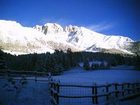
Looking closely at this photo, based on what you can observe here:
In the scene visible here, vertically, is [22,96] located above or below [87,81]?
above

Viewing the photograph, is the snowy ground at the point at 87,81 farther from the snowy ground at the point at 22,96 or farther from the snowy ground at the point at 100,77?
the snowy ground at the point at 22,96

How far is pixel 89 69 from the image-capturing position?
9800 cm

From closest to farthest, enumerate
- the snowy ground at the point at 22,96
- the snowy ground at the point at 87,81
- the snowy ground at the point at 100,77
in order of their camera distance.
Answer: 1. the snowy ground at the point at 22,96
2. the snowy ground at the point at 87,81
3. the snowy ground at the point at 100,77

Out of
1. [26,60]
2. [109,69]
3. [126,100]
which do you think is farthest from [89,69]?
[126,100]

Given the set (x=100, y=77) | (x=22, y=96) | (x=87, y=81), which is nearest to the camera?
(x=22, y=96)

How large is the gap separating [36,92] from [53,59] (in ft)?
165

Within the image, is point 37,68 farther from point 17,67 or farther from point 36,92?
point 36,92

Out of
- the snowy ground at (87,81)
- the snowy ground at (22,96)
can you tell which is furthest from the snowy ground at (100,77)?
the snowy ground at (22,96)

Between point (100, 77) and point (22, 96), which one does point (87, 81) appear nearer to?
point (100, 77)

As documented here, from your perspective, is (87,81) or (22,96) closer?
(22,96)

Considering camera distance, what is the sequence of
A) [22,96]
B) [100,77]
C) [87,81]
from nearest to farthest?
[22,96] → [87,81] → [100,77]

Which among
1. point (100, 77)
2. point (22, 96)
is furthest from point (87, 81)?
point (22, 96)

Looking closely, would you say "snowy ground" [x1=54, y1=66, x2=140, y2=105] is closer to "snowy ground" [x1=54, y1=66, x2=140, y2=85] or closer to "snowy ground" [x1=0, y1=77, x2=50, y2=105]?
"snowy ground" [x1=54, y1=66, x2=140, y2=85]

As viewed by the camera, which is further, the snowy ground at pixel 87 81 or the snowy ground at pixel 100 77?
the snowy ground at pixel 100 77
